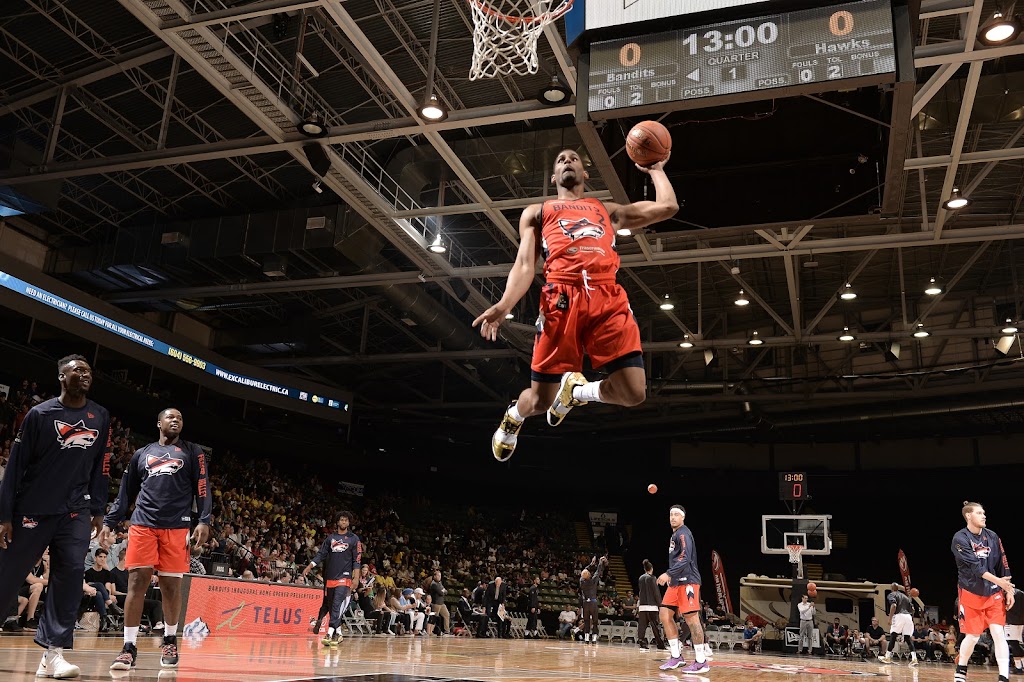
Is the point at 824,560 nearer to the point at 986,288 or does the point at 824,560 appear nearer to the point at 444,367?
the point at 986,288

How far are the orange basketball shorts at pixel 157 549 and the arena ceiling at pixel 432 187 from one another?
5.21m

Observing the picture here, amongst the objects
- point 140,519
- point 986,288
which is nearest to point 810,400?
point 986,288

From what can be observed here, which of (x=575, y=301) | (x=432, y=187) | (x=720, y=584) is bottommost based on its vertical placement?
(x=720, y=584)

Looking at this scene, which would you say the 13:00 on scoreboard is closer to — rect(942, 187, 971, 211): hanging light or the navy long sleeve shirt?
the navy long sleeve shirt

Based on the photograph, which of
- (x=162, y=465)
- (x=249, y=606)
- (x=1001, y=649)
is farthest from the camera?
(x=249, y=606)

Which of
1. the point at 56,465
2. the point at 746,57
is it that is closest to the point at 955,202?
the point at 746,57

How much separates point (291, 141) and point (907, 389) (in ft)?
76.6

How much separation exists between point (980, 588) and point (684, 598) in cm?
334

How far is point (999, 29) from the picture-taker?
393 inches

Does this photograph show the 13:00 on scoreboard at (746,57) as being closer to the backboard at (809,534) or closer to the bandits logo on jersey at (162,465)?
the bandits logo on jersey at (162,465)

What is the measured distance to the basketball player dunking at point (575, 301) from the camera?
15.5ft

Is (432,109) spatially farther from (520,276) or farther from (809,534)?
(809,534)

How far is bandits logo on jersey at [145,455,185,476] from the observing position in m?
7.12

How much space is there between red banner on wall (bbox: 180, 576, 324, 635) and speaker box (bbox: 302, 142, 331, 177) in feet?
22.4
